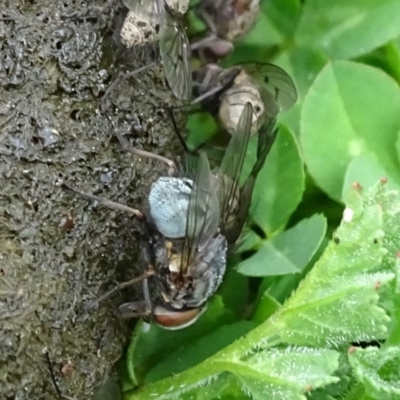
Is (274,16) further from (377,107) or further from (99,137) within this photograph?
(99,137)

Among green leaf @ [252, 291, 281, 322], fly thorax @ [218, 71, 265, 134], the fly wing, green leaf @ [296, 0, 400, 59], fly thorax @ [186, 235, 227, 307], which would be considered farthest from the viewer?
green leaf @ [296, 0, 400, 59]

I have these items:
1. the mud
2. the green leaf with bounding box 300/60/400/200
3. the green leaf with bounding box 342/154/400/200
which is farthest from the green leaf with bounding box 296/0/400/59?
the mud

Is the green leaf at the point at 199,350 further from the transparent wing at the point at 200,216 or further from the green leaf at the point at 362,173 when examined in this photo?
the green leaf at the point at 362,173

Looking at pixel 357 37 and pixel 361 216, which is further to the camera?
pixel 357 37

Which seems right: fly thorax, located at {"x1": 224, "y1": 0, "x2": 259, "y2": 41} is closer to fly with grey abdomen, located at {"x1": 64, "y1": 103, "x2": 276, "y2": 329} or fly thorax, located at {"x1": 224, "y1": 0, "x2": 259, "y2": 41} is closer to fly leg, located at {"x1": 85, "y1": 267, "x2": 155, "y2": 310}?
fly with grey abdomen, located at {"x1": 64, "y1": 103, "x2": 276, "y2": 329}

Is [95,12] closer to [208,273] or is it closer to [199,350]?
[208,273]

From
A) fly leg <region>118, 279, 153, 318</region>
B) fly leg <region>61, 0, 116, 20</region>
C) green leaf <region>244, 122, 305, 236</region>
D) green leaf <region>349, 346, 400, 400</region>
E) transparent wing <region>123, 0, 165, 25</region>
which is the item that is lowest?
fly leg <region>118, 279, 153, 318</region>

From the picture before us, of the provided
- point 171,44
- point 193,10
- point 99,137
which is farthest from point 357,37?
point 99,137
